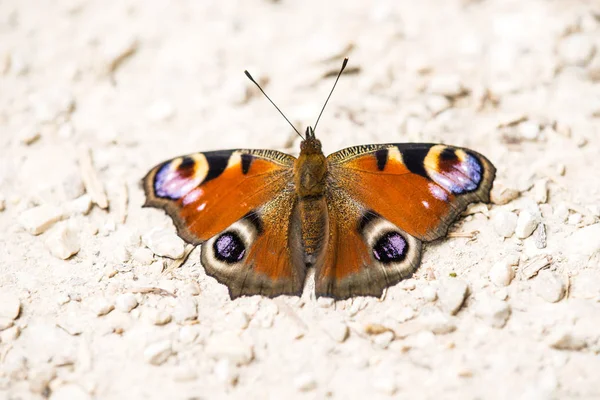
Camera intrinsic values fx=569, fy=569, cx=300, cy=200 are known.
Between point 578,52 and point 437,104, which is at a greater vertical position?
point 578,52

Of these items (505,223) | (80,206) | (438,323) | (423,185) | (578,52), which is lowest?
(80,206)

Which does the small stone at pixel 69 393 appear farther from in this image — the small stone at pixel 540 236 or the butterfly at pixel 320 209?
the small stone at pixel 540 236

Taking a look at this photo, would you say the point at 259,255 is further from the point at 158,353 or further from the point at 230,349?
the point at 158,353

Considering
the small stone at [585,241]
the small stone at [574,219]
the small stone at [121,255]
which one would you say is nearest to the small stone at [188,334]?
the small stone at [121,255]

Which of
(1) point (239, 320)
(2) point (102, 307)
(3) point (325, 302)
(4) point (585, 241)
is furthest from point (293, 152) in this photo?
(4) point (585, 241)

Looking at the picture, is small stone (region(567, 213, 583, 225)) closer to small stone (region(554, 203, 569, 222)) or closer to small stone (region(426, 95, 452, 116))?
small stone (region(554, 203, 569, 222))

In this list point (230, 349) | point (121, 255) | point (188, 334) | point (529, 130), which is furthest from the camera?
point (529, 130)

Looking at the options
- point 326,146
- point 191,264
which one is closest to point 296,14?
point 326,146
